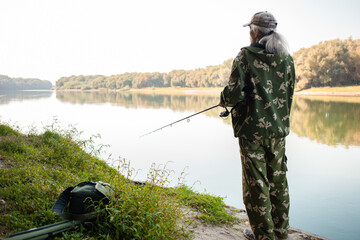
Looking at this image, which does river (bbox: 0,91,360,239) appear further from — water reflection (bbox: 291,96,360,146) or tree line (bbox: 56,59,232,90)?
tree line (bbox: 56,59,232,90)

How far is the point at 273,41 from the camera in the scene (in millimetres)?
2250

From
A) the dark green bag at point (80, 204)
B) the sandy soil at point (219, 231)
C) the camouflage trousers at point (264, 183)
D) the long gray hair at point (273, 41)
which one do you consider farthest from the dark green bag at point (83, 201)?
the long gray hair at point (273, 41)

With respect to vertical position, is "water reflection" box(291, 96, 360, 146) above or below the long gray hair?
below

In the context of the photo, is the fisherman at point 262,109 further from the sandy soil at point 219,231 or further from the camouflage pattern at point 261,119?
the sandy soil at point 219,231

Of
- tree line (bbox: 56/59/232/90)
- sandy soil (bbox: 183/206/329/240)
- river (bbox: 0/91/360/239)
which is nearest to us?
sandy soil (bbox: 183/206/329/240)

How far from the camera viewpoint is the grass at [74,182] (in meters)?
2.23

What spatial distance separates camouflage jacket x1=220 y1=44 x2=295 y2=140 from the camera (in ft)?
7.47

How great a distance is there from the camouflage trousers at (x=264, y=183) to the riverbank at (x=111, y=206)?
0.61 meters

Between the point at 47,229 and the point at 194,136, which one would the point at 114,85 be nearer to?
the point at 194,136

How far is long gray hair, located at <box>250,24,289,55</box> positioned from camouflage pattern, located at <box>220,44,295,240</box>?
5 cm

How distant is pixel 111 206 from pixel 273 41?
1940 millimetres

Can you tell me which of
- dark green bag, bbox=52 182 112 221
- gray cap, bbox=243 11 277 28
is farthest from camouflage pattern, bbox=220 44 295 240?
dark green bag, bbox=52 182 112 221

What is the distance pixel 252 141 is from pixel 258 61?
0.67 m

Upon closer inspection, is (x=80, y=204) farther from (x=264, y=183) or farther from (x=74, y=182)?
(x=264, y=183)
